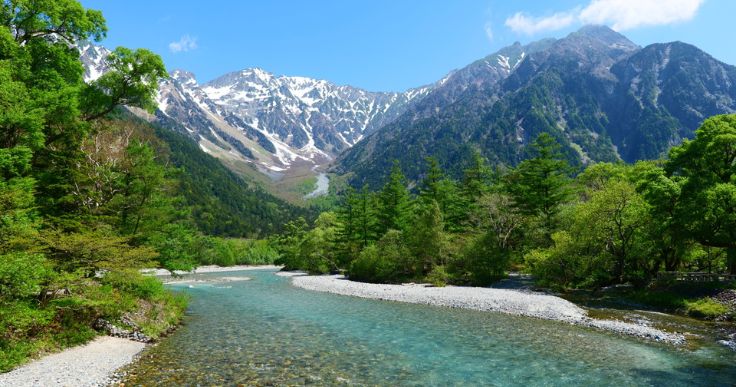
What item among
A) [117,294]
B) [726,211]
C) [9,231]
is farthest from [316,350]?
[726,211]

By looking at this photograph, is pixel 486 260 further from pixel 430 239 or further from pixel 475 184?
pixel 475 184

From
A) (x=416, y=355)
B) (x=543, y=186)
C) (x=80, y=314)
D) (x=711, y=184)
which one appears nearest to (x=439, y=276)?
(x=543, y=186)

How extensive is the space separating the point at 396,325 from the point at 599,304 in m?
18.4

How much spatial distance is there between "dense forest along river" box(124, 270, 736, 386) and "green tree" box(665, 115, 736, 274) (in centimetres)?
1238

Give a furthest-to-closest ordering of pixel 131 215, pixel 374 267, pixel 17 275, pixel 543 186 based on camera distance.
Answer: pixel 374 267
pixel 543 186
pixel 131 215
pixel 17 275

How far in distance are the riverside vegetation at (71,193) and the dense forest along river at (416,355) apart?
403 cm

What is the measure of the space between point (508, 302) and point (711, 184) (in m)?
17.4

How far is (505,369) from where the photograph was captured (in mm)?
17359

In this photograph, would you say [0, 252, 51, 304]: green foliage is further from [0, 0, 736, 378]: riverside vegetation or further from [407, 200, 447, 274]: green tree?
[407, 200, 447, 274]: green tree

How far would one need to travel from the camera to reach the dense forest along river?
52.3 feet

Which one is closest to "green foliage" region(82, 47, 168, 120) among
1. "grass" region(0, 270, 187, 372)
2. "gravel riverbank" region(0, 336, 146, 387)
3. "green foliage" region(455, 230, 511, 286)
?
"grass" region(0, 270, 187, 372)

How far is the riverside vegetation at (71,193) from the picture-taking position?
51.5 feet

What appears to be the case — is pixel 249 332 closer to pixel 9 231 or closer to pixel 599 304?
pixel 9 231

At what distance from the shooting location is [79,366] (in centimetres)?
1577
